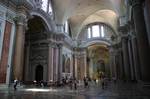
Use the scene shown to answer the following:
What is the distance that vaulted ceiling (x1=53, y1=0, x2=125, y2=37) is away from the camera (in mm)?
20984

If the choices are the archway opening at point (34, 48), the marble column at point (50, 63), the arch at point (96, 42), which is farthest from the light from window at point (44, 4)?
the arch at point (96, 42)

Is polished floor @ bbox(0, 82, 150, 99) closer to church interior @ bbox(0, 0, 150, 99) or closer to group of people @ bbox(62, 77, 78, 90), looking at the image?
church interior @ bbox(0, 0, 150, 99)

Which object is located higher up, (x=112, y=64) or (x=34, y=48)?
(x=34, y=48)

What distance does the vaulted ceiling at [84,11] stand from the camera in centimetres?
2098

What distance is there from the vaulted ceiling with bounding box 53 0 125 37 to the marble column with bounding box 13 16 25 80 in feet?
31.2

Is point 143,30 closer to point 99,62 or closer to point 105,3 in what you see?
point 105,3

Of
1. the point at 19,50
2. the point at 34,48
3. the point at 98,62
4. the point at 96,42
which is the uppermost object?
the point at 96,42

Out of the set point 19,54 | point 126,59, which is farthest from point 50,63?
point 126,59

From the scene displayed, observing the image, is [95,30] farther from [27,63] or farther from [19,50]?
[19,50]

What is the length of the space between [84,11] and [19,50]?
1608 centimetres

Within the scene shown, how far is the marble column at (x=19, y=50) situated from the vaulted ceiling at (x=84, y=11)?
9503 millimetres

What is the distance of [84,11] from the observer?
26.2m

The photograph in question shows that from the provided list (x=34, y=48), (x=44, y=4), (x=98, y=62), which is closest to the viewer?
(x=44, y=4)

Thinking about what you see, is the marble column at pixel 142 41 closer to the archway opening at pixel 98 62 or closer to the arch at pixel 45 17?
the arch at pixel 45 17
